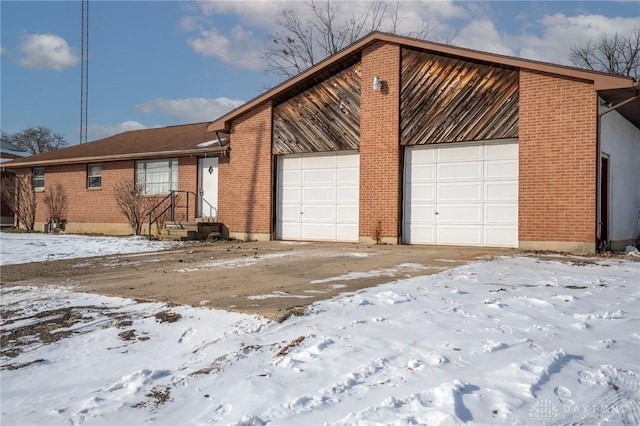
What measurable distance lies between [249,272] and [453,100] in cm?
715

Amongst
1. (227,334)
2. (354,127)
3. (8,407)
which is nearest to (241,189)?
(354,127)

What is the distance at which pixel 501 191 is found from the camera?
12898 millimetres

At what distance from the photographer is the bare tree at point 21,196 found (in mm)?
24469

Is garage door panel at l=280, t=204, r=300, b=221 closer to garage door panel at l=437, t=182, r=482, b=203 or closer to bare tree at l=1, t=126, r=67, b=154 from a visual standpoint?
garage door panel at l=437, t=182, r=482, b=203

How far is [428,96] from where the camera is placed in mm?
13734

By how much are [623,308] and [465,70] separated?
8.54m

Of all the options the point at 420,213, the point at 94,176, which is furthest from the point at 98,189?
the point at 420,213

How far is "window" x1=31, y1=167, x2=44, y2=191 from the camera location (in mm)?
24266

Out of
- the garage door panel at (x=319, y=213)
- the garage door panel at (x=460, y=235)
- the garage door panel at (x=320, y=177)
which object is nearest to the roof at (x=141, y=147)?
the garage door panel at (x=320, y=177)

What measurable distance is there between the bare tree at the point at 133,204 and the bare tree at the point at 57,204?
399cm

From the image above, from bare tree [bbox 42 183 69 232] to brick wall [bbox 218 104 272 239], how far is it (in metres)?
9.39

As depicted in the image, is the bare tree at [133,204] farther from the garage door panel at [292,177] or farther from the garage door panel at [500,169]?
the garage door panel at [500,169]

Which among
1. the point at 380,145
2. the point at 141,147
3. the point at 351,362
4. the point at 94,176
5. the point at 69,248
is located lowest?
the point at 351,362

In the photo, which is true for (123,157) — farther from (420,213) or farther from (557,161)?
(557,161)
